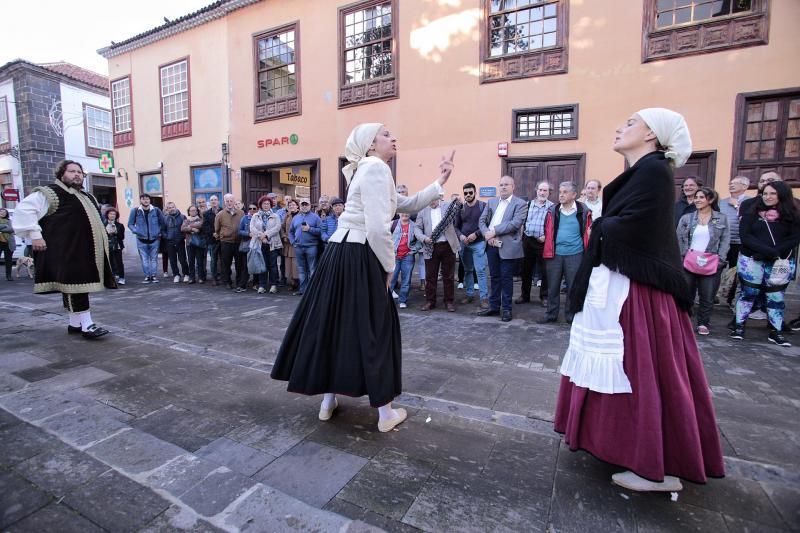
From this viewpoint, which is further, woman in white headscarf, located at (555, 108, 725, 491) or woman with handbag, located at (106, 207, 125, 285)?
woman with handbag, located at (106, 207, 125, 285)

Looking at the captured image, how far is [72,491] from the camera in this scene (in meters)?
2.02

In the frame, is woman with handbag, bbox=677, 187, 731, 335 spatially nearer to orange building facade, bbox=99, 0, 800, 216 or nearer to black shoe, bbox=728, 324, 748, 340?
black shoe, bbox=728, 324, 748, 340

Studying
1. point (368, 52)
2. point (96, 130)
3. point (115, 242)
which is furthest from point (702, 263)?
point (96, 130)

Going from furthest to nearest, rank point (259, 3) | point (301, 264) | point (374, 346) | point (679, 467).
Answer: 1. point (259, 3)
2. point (301, 264)
3. point (374, 346)
4. point (679, 467)

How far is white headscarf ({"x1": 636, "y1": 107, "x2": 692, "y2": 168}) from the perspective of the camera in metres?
2.00

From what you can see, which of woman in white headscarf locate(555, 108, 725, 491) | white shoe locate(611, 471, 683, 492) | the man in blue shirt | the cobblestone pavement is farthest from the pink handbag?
the man in blue shirt

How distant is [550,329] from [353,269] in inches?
142

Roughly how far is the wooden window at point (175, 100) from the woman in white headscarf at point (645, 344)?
15.9 metres

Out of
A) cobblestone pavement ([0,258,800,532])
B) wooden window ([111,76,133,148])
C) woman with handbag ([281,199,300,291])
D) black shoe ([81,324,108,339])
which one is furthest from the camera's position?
wooden window ([111,76,133,148])

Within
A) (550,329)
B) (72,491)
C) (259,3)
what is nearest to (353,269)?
(72,491)

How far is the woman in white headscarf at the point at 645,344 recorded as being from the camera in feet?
6.31

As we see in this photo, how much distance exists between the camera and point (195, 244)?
9453mm

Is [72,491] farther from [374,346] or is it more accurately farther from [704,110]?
[704,110]

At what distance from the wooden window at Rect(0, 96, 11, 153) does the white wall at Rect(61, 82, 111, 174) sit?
9.34 feet
